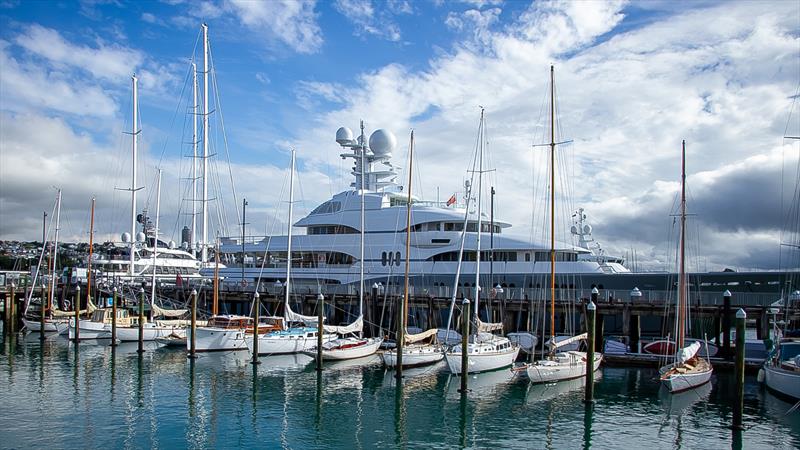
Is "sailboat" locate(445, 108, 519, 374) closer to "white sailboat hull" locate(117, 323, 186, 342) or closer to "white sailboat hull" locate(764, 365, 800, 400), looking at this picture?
"white sailboat hull" locate(764, 365, 800, 400)

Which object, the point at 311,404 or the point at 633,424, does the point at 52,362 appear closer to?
the point at 311,404

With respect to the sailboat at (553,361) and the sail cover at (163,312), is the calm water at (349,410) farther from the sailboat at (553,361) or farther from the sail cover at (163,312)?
the sail cover at (163,312)

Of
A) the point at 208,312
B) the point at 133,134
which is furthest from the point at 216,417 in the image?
the point at 133,134

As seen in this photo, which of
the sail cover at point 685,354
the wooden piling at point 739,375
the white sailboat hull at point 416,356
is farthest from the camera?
the white sailboat hull at point 416,356

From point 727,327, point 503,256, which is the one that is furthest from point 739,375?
point 503,256

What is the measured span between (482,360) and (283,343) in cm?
1265

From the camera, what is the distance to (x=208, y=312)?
5469 cm

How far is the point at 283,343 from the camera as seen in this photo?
38844 mm

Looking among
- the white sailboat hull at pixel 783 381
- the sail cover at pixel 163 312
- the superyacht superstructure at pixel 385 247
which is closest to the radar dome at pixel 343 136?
the superyacht superstructure at pixel 385 247

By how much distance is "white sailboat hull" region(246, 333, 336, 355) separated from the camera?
38.6m

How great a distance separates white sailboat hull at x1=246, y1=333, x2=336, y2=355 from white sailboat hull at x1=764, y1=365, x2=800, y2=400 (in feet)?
73.8

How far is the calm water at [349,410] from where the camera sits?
21.7 metres

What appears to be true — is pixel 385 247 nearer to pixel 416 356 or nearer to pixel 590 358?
pixel 416 356

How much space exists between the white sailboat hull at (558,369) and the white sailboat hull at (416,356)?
589cm
